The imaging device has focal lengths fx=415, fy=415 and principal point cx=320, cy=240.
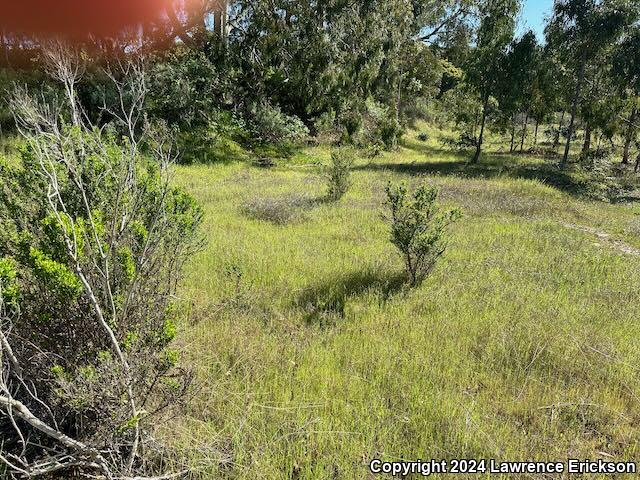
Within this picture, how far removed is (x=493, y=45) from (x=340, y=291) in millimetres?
16224

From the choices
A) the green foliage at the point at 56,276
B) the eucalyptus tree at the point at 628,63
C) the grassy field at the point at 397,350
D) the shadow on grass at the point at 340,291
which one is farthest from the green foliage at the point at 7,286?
the eucalyptus tree at the point at 628,63

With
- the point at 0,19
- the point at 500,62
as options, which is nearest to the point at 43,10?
the point at 0,19

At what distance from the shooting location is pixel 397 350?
3732mm

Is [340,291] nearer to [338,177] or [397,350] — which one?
[397,350]

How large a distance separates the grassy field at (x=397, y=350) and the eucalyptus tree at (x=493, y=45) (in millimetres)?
11849

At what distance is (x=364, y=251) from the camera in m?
6.52

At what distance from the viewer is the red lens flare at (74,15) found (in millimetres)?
11875

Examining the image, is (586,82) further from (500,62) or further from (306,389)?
(306,389)

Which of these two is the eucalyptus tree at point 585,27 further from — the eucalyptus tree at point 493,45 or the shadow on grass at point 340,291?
the shadow on grass at point 340,291

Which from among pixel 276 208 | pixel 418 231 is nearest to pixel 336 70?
pixel 276 208

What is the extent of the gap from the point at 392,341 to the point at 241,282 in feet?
6.86

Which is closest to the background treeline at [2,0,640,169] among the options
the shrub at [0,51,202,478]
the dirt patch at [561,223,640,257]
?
the dirt patch at [561,223,640,257]

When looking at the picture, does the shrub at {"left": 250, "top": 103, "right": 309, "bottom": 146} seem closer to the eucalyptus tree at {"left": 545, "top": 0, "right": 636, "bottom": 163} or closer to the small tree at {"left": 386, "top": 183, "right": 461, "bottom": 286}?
the eucalyptus tree at {"left": 545, "top": 0, "right": 636, "bottom": 163}

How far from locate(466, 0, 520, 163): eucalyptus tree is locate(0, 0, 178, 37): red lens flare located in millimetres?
13053
